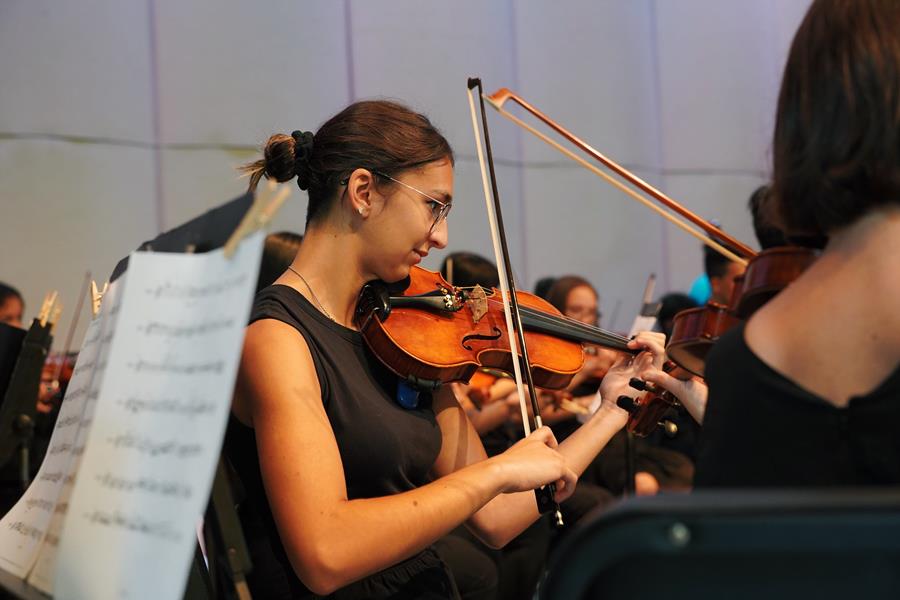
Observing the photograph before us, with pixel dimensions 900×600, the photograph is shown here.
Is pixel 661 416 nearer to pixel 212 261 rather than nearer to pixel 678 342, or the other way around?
pixel 678 342

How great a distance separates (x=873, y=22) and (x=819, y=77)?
0.06m

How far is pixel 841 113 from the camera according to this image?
825 mm

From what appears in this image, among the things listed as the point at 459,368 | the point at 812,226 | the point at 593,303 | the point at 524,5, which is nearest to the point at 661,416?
the point at 459,368

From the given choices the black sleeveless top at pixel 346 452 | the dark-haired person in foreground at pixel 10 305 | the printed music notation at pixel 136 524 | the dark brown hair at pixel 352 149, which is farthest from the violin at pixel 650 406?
the dark-haired person in foreground at pixel 10 305

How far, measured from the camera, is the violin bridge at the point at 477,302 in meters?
1.84

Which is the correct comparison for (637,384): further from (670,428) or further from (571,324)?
(571,324)

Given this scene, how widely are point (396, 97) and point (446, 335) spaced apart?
296cm

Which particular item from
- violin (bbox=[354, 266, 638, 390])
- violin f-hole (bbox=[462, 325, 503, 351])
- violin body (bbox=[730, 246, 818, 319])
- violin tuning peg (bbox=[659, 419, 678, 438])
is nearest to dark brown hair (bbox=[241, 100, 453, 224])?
violin (bbox=[354, 266, 638, 390])

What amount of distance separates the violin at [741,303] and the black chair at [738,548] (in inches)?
17.9

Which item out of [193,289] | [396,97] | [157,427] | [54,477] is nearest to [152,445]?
[157,427]

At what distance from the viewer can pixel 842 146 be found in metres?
0.83

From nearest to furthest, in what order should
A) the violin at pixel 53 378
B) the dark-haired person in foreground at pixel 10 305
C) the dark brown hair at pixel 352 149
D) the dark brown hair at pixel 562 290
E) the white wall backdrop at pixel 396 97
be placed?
the dark brown hair at pixel 352 149
the violin at pixel 53 378
the dark-haired person in foreground at pixel 10 305
the dark brown hair at pixel 562 290
the white wall backdrop at pixel 396 97

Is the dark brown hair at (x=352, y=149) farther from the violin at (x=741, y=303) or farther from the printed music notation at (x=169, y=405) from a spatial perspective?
the printed music notation at (x=169, y=405)

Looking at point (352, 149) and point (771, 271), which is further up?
point (352, 149)
